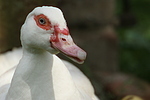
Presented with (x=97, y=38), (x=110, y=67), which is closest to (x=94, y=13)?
(x=97, y=38)

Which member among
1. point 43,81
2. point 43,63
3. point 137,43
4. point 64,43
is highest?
point 64,43

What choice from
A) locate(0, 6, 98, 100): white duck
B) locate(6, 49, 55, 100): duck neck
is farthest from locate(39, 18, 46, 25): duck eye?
locate(6, 49, 55, 100): duck neck

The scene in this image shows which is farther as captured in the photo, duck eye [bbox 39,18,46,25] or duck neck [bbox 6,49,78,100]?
duck neck [bbox 6,49,78,100]

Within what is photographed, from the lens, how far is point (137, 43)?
7723 mm

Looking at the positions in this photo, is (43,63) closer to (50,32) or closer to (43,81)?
(43,81)

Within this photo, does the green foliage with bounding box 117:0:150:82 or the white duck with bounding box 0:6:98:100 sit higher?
the white duck with bounding box 0:6:98:100

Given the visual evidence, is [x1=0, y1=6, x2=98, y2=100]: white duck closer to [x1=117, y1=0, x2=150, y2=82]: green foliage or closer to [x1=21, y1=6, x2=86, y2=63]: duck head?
[x1=21, y1=6, x2=86, y2=63]: duck head

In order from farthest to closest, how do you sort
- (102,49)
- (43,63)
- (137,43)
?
1. (137,43)
2. (102,49)
3. (43,63)

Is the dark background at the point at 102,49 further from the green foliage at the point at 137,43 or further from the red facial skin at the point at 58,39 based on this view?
the red facial skin at the point at 58,39

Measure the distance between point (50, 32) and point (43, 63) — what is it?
33 cm

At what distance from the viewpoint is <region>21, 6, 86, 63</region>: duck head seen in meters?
2.29

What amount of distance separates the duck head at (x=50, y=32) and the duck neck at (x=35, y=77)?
0.19 m

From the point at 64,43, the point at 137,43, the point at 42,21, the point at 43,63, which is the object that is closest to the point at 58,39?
the point at 64,43

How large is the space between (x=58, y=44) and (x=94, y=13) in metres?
3.39
